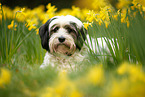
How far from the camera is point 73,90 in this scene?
0.96 metres

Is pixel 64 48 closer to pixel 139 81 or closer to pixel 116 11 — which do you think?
pixel 116 11

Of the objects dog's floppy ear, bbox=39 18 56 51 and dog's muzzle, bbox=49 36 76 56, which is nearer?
dog's muzzle, bbox=49 36 76 56

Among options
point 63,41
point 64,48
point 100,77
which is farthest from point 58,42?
point 100,77

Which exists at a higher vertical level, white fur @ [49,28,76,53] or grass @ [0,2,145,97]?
white fur @ [49,28,76,53]

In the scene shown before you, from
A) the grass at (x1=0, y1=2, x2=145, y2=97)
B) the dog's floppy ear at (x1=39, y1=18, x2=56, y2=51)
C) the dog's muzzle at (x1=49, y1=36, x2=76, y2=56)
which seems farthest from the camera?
the dog's floppy ear at (x1=39, y1=18, x2=56, y2=51)

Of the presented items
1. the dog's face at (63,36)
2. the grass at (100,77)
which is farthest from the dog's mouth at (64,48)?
the grass at (100,77)

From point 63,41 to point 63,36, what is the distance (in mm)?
89

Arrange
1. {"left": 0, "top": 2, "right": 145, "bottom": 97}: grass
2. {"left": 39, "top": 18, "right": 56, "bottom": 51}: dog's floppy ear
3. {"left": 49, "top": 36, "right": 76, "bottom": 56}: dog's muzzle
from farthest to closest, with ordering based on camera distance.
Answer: {"left": 39, "top": 18, "right": 56, "bottom": 51}: dog's floppy ear, {"left": 49, "top": 36, "right": 76, "bottom": 56}: dog's muzzle, {"left": 0, "top": 2, "right": 145, "bottom": 97}: grass

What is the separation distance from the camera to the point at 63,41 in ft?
8.54

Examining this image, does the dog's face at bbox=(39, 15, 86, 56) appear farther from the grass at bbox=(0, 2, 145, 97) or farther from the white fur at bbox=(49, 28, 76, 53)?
the grass at bbox=(0, 2, 145, 97)

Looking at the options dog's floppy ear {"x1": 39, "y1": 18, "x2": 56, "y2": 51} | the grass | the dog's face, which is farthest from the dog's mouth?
the grass

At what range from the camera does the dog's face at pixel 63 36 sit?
2609 millimetres

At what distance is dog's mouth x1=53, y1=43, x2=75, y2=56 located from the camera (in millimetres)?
2664

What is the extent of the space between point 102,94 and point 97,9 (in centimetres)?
188
